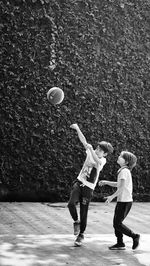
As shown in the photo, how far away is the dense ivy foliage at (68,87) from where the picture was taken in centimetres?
960

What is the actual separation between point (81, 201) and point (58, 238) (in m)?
0.69

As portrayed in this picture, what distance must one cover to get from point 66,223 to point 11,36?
3.83 meters

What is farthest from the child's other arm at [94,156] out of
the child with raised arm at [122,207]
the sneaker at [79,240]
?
the sneaker at [79,240]

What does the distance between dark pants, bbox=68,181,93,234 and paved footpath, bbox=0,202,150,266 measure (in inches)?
13.2

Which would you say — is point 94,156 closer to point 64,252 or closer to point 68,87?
point 64,252

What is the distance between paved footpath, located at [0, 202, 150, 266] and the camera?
5.58 metres

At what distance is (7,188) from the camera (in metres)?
9.65

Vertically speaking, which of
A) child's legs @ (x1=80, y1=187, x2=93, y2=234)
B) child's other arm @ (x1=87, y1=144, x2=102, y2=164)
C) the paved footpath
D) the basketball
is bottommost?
the paved footpath

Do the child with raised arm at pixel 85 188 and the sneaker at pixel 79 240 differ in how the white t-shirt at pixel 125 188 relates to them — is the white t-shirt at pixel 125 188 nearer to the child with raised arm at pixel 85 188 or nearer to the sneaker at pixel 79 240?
the child with raised arm at pixel 85 188

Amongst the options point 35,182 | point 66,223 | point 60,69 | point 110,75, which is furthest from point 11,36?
point 66,223

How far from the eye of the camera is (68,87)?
1002cm

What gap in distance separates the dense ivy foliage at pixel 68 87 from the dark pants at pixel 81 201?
3.44m

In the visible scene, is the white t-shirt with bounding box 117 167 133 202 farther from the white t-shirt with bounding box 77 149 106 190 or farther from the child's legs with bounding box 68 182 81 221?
the child's legs with bounding box 68 182 81 221

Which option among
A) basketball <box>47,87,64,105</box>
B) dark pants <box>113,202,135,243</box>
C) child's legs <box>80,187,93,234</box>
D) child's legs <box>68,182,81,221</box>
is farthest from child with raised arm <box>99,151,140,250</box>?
basketball <box>47,87,64,105</box>
